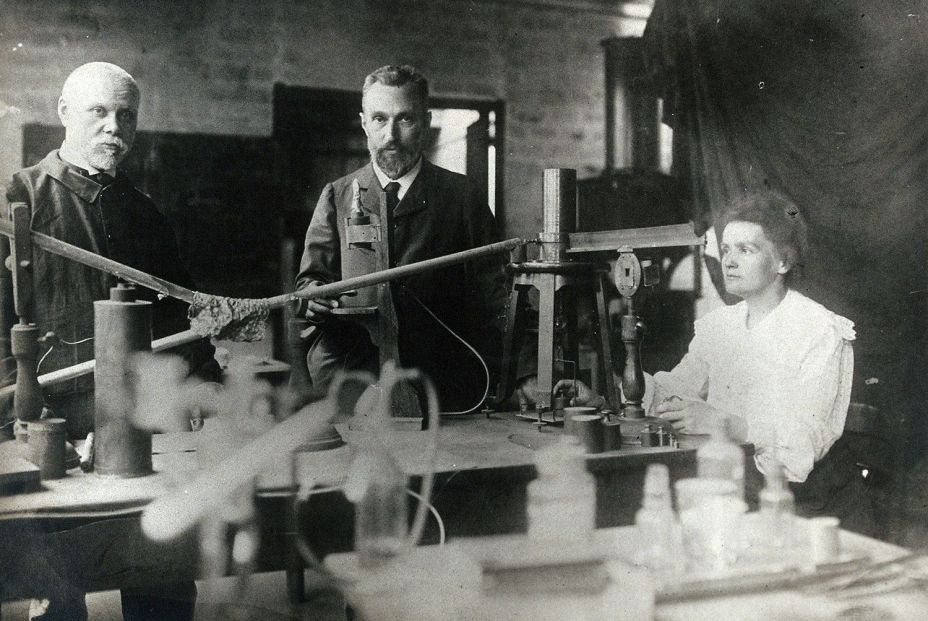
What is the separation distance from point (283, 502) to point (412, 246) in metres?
0.83

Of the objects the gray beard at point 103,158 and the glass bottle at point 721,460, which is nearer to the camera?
the gray beard at point 103,158

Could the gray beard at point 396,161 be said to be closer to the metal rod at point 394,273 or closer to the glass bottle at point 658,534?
the metal rod at point 394,273

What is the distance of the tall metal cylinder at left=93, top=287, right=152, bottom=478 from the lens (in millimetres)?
1776

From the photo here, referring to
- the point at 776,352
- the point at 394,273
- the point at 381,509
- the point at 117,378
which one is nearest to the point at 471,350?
the point at 394,273

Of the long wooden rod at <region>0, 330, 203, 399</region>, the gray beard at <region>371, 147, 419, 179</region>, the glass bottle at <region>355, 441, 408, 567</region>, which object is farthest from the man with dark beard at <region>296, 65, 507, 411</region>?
the glass bottle at <region>355, 441, 408, 567</region>

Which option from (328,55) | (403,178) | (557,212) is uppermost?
(328,55)

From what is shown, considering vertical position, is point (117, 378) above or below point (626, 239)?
below

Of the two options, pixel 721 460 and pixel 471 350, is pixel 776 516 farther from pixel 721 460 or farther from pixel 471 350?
pixel 471 350

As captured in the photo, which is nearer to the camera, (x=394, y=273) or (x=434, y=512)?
(x=434, y=512)

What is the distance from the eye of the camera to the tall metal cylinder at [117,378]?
1776mm

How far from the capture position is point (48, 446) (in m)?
1.81

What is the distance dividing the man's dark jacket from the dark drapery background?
156 centimetres

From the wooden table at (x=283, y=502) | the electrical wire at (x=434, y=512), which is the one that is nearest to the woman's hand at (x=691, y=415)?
the wooden table at (x=283, y=502)

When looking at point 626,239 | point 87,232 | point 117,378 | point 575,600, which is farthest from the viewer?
point 626,239
